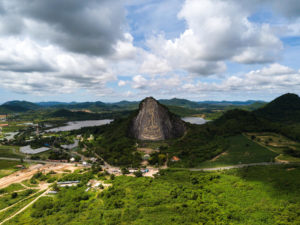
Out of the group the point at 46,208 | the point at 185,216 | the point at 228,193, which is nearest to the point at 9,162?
the point at 46,208

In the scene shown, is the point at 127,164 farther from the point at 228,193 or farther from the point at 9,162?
the point at 9,162

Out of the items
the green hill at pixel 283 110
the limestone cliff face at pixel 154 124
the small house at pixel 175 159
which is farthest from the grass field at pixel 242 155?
the green hill at pixel 283 110

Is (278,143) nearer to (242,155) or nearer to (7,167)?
(242,155)

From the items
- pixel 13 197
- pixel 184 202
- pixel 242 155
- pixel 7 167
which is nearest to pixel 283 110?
pixel 242 155

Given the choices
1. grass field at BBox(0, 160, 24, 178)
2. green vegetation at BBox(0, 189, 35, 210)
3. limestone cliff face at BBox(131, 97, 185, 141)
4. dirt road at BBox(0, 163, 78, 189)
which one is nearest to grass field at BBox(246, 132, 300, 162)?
limestone cliff face at BBox(131, 97, 185, 141)

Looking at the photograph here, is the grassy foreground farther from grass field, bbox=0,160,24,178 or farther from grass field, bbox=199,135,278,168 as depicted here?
grass field, bbox=0,160,24,178
